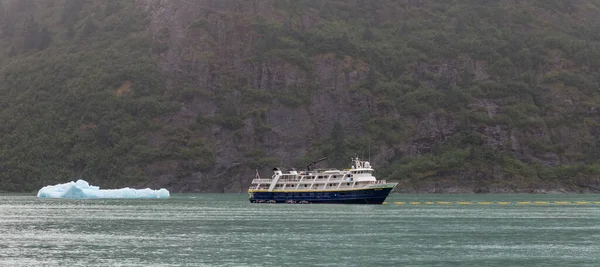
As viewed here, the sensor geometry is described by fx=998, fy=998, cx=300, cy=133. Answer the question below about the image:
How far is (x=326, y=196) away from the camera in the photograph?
17850 centimetres

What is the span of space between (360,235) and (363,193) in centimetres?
6678

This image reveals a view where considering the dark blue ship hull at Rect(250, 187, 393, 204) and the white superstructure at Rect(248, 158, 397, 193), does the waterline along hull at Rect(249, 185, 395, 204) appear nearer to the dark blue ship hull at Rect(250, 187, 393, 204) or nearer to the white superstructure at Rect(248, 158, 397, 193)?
the dark blue ship hull at Rect(250, 187, 393, 204)

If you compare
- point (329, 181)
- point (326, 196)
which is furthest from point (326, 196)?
point (329, 181)

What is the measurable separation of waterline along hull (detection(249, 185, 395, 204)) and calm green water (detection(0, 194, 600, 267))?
16.7 m

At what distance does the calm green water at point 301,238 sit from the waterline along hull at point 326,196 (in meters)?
16.7

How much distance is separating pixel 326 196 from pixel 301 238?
250 feet

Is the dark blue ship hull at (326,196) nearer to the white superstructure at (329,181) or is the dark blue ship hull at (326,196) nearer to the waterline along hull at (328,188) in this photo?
the waterline along hull at (328,188)

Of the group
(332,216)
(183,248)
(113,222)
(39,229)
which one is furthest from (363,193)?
(183,248)

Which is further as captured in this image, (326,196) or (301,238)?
(326,196)

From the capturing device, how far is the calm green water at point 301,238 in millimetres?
83125

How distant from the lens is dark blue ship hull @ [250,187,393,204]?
174 metres

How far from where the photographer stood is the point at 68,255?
283 ft

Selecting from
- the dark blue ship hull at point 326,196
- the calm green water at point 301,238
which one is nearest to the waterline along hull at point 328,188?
the dark blue ship hull at point 326,196

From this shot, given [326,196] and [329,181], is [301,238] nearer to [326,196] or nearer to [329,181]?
[329,181]
